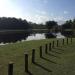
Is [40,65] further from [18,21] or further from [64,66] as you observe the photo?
[18,21]

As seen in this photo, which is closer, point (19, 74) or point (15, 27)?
point (19, 74)

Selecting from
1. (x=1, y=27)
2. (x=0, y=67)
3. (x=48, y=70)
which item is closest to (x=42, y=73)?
(x=48, y=70)

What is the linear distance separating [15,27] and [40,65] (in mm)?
129804

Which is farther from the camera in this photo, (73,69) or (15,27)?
(15,27)

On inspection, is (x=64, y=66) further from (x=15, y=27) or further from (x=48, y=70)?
(x=15, y=27)

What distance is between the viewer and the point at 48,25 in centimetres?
15300

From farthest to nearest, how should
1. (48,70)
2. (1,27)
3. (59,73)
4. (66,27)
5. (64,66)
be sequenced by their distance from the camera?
(66,27) → (1,27) → (64,66) → (48,70) → (59,73)

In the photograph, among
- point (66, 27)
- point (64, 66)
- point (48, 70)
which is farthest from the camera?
point (66, 27)

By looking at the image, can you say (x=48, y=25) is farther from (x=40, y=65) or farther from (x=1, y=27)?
(x=40, y=65)

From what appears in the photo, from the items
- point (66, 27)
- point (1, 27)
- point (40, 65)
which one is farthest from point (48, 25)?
point (40, 65)

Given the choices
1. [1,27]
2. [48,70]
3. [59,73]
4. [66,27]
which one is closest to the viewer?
[59,73]

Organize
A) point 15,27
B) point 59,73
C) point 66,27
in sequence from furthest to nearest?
point 66,27 → point 15,27 → point 59,73

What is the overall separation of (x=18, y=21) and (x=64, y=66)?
135m

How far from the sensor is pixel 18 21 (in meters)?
144
